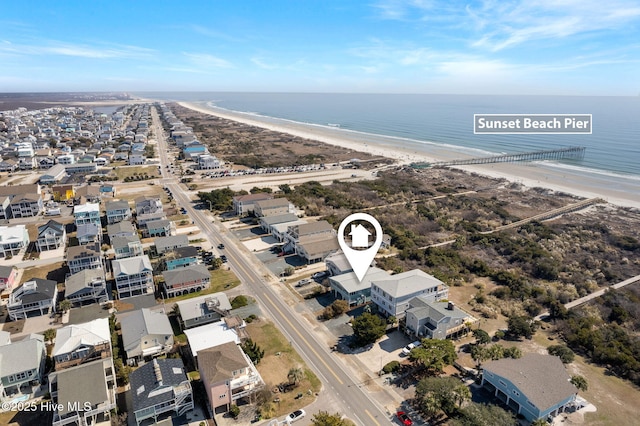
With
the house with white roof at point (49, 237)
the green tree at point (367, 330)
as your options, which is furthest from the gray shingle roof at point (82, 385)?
the house with white roof at point (49, 237)

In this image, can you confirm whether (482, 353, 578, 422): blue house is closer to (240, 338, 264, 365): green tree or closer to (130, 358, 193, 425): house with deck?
(240, 338, 264, 365): green tree

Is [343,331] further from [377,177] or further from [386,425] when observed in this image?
[377,177]

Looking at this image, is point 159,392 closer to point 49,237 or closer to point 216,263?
point 216,263

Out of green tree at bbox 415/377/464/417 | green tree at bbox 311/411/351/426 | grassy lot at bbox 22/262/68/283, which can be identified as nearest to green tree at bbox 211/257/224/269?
grassy lot at bbox 22/262/68/283

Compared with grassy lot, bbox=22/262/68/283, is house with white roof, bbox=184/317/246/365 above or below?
above

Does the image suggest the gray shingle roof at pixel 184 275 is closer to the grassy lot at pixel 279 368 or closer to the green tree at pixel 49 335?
the grassy lot at pixel 279 368

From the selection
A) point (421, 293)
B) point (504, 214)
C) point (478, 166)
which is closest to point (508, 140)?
point (478, 166)

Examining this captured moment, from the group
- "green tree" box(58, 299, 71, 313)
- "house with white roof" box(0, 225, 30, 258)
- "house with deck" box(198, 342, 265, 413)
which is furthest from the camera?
"house with white roof" box(0, 225, 30, 258)
